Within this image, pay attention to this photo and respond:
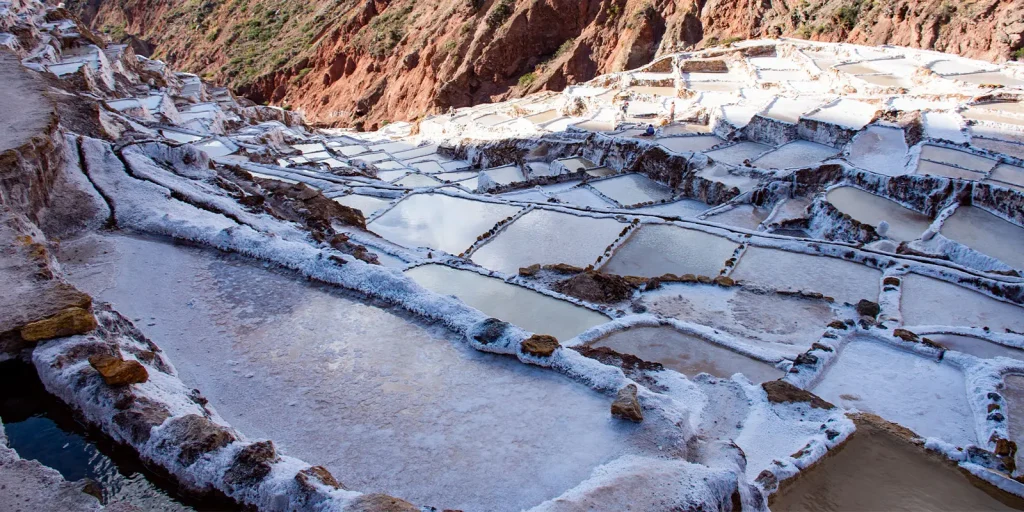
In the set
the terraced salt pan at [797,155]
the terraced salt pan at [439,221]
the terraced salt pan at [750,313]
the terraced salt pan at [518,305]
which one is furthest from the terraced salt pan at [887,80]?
the terraced salt pan at [518,305]

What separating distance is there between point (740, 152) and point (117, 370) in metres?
12.5

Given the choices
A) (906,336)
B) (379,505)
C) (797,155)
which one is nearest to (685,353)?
(906,336)

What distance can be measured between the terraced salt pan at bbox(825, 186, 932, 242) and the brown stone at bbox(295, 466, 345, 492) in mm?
8523

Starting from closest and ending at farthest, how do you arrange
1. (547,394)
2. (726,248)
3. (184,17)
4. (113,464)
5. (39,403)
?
1. (113,464)
2. (39,403)
3. (547,394)
4. (726,248)
5. (184,17)

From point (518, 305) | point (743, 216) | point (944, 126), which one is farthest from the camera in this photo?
point (944, 126)

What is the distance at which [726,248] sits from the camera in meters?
8.60

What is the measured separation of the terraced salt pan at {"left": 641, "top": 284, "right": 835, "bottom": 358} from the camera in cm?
614

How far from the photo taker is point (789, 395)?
4.55 metres

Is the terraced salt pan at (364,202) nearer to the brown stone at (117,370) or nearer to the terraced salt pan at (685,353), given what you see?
the terraced salt pan at (685,353)

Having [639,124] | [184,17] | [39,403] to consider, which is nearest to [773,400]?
[39,403]

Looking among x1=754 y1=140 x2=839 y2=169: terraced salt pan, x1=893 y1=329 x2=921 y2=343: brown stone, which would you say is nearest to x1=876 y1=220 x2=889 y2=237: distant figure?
x1=754 y1=140 x2=839 y2=169: terraced salt pan

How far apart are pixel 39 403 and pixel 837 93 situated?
1629cm

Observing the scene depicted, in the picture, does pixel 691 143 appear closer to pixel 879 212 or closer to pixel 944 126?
pixel 944 126

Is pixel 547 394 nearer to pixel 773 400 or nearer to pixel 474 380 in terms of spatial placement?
pixel 474 380
